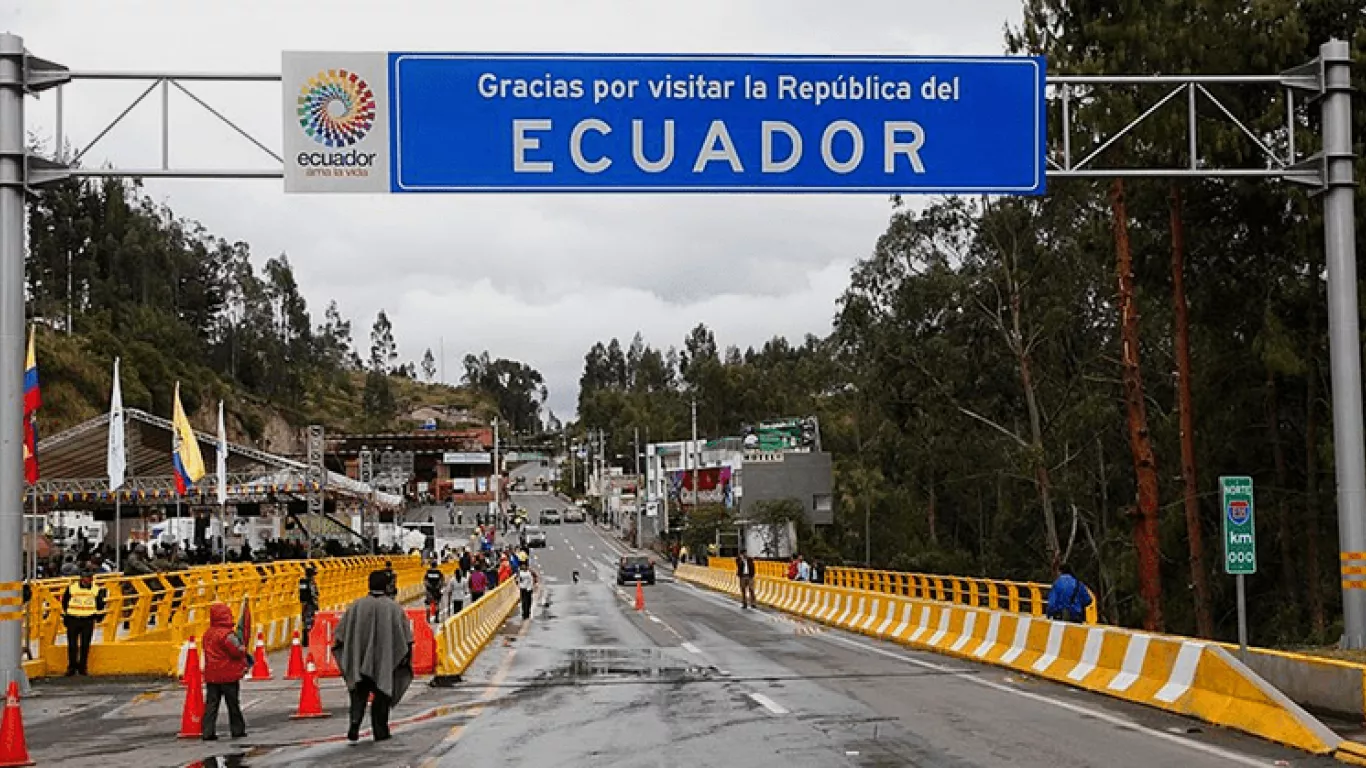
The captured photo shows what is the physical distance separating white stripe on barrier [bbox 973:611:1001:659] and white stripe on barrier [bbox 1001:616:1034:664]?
104cm

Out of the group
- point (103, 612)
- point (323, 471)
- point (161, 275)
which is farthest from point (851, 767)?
point (161, 275)

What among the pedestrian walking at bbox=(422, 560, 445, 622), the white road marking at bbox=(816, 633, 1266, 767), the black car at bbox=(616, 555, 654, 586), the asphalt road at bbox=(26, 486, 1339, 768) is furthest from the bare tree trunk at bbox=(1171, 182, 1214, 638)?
the black car at bbox=(616, 555, 654, 586)

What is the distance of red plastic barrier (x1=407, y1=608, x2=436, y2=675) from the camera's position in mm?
21402

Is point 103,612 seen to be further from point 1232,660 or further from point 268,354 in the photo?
point 268,354

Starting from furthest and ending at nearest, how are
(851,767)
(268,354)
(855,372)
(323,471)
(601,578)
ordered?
(268,354)
(601,578)
(855,372)
(323,471)
(851,767)

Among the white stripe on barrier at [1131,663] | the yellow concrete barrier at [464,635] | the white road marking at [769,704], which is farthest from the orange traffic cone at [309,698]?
the white stripe on barrier at [1131,663]

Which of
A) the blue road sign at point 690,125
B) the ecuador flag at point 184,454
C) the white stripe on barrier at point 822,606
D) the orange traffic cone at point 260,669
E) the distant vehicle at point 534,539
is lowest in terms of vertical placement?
the distant vehicle at point 534,539

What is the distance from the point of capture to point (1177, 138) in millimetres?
32781

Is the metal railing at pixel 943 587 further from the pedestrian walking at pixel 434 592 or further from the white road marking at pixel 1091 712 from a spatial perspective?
the pedestrian walking at pixel 434 592

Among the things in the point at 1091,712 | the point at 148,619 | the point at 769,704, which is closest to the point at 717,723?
the point at 769,704

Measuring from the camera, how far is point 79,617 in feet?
70.4

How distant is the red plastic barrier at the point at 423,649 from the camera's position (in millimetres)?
21402

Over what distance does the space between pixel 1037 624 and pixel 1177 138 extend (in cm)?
1551

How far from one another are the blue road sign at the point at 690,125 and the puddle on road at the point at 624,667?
278 inches
